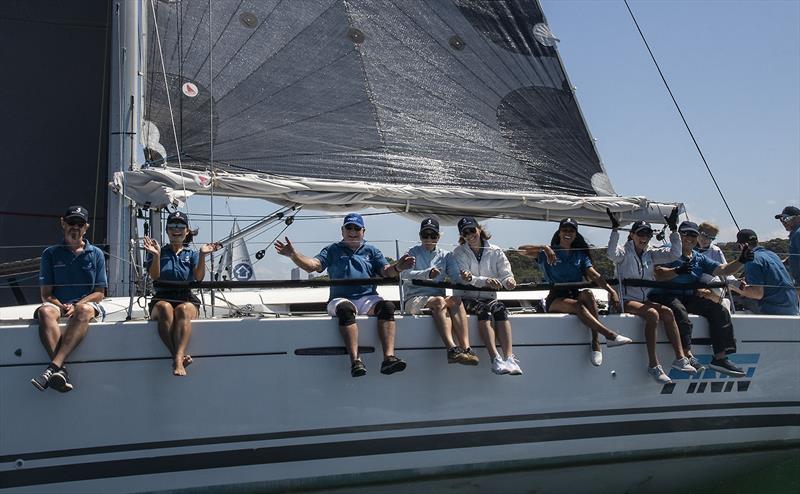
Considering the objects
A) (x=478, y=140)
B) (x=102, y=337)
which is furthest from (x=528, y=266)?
(x=102, y=337)

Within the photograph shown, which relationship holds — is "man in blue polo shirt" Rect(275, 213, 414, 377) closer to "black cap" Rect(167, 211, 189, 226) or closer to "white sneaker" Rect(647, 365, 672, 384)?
"black cap" Rect(167, 211, 189, 226)

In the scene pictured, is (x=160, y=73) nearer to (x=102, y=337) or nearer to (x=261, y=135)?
(x=261, y=135)

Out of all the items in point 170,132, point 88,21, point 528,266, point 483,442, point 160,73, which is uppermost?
point 88,21

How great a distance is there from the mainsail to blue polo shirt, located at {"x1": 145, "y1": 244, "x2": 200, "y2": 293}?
75cm

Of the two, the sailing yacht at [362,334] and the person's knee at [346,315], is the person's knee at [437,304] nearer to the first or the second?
the sailing yacht at [362,334]

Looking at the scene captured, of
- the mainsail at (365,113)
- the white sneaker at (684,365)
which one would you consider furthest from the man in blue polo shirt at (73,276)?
the white sneaker at (684,365)

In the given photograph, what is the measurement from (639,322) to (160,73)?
4.78 metres

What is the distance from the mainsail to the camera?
673 cm

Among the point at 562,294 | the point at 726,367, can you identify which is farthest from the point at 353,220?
the point at 726,367

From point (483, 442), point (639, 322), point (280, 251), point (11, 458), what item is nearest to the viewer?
point (11, 458)

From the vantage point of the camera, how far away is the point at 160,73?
6945 millimetres

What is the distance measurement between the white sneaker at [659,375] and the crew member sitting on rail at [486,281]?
125cm

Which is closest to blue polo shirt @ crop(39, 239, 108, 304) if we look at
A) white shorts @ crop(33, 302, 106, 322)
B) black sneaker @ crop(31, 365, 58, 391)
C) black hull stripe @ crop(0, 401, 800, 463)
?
white shorts @ crop(33, 302, 106, 322)

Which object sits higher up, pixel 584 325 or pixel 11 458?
pixel 584 325
